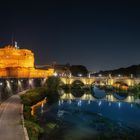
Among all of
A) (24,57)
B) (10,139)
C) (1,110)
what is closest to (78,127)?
(1,110)

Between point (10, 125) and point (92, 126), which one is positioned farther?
point (92, 126)

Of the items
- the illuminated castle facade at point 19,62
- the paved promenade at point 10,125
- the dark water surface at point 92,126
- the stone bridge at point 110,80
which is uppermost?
the illuminated castle facade at point 19,62

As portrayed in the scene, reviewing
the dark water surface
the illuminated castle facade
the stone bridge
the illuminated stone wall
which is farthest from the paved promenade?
the illuminated stone wall

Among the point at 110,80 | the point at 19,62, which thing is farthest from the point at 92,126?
the point at 19,62

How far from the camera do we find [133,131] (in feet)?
105

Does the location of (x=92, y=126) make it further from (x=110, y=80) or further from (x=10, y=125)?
(x=110, y=80)

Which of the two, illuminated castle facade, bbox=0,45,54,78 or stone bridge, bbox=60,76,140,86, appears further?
illuminated castle facade, bbox=0,45,54,78

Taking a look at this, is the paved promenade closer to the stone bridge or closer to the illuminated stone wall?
the stone bridge

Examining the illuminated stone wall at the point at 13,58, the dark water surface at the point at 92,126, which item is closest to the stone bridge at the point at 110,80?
the illuminated stone wall at the point at 13,58

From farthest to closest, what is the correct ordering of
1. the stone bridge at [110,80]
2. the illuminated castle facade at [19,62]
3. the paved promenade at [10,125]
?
the illuminated castle facade at [19,62] < the stone bridge at [110,80] < the paved promenade at [10,125]

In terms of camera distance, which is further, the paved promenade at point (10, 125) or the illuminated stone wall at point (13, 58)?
the illuminated stone wall at point (13, 58)

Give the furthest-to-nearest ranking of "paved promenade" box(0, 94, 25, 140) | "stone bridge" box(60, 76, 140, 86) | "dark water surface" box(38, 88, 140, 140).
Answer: "stone bridge" box(60, 76, 140, 86), "dark water surface" box(38, 88, 140, 140), "paved promenade" box(0, 94, 25, 140)

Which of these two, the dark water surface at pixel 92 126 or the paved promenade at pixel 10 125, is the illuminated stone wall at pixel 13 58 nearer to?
the dark water surface at pixel 92 126

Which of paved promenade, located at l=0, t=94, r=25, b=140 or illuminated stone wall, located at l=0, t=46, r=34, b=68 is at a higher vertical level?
illuminated stone wall, located at l=0, t=46, r=34, b=68
